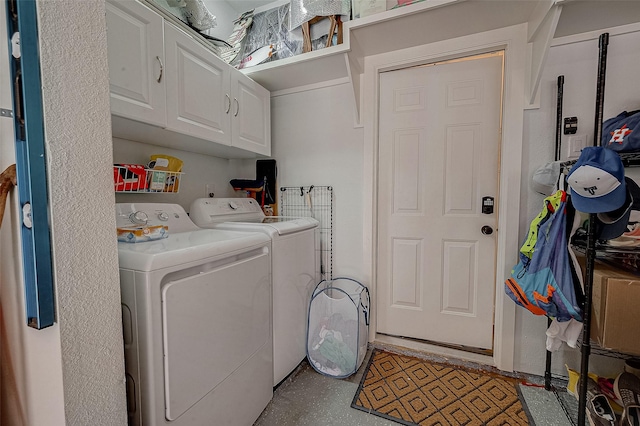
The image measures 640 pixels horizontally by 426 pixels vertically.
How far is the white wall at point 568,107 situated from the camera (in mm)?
1438

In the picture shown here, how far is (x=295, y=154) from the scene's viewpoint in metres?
2.29

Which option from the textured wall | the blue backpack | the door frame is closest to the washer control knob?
the textured wall

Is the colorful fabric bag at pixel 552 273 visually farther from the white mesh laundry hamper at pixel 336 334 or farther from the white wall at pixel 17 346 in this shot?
the white wall at pixel 17 346

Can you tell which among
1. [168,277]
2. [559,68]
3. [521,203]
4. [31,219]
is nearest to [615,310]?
[521,203]

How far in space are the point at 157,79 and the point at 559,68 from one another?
2.20 metres

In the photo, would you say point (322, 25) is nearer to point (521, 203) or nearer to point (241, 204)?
point (241, 204)

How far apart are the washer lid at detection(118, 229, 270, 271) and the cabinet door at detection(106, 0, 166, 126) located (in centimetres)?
60

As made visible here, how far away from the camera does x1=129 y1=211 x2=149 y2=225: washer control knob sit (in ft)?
4.33

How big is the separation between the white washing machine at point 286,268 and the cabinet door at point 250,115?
1.54ft

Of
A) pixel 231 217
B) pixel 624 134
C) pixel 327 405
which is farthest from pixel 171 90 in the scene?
pixel 624 134

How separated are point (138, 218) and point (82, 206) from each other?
2.47ft

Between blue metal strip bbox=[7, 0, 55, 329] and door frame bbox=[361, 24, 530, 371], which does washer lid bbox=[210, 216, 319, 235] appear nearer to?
blue metal strip bbox=[7, 0, 55, 329]

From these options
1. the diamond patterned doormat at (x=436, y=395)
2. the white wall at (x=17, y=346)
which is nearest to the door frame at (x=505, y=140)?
the diamond patterned doormat at (x=436, y=395)

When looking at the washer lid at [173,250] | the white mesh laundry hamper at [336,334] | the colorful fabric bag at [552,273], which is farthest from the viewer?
the white mesh laundry hamper at [336,334]
